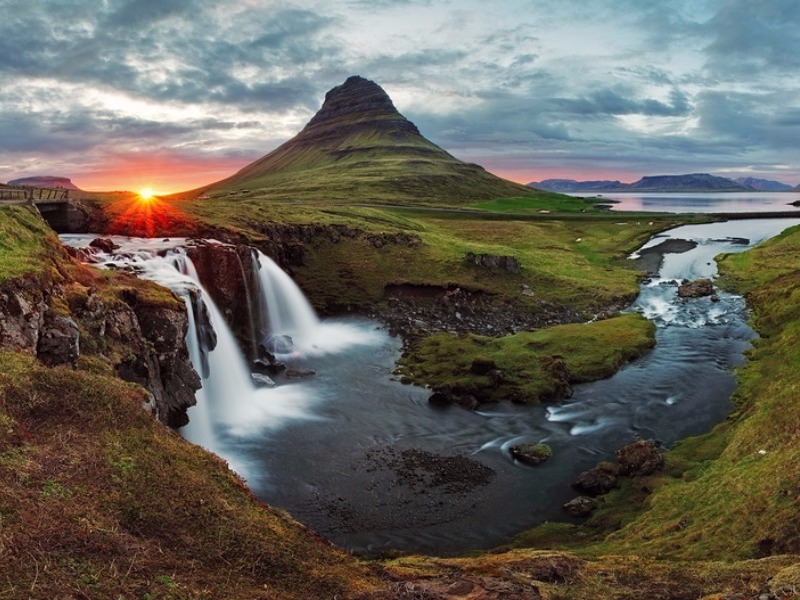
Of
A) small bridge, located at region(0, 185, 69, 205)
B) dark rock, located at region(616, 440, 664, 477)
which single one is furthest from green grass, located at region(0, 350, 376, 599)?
small bridge, located at region(0, 185, 69, 205)

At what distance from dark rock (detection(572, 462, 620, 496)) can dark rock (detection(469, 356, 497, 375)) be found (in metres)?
15.0

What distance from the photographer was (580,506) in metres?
28.6

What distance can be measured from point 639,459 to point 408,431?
46.5 feet

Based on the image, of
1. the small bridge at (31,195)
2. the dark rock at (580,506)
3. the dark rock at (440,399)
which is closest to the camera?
the dark rock at (580,506)

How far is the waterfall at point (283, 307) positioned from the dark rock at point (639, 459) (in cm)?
3383

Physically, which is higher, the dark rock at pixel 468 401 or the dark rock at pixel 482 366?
the dark rock at pixel 482 366

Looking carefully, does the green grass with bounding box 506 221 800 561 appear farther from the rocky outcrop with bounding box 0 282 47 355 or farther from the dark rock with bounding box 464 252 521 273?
the dark rock with bounding box 464 252 521 273

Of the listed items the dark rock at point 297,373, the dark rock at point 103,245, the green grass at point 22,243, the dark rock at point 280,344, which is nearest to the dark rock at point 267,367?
the dark rock at point 297,373

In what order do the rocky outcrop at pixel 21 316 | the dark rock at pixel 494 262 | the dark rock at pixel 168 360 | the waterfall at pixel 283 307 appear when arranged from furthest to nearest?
the dark rock at pixel 494 262 → the waterfall at pixel 283 307 → the dark rock at pixel 168 360 → the rocky outcrop at pixel 21 316

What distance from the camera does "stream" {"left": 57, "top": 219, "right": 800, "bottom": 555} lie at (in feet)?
93.1

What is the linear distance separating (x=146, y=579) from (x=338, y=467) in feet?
66.3

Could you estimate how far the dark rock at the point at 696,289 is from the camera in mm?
74812

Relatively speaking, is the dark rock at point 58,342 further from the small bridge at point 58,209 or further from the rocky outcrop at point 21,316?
the small bridge at point 58,209

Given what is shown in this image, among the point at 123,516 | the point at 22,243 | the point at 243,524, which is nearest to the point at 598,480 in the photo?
the point at 243,524
